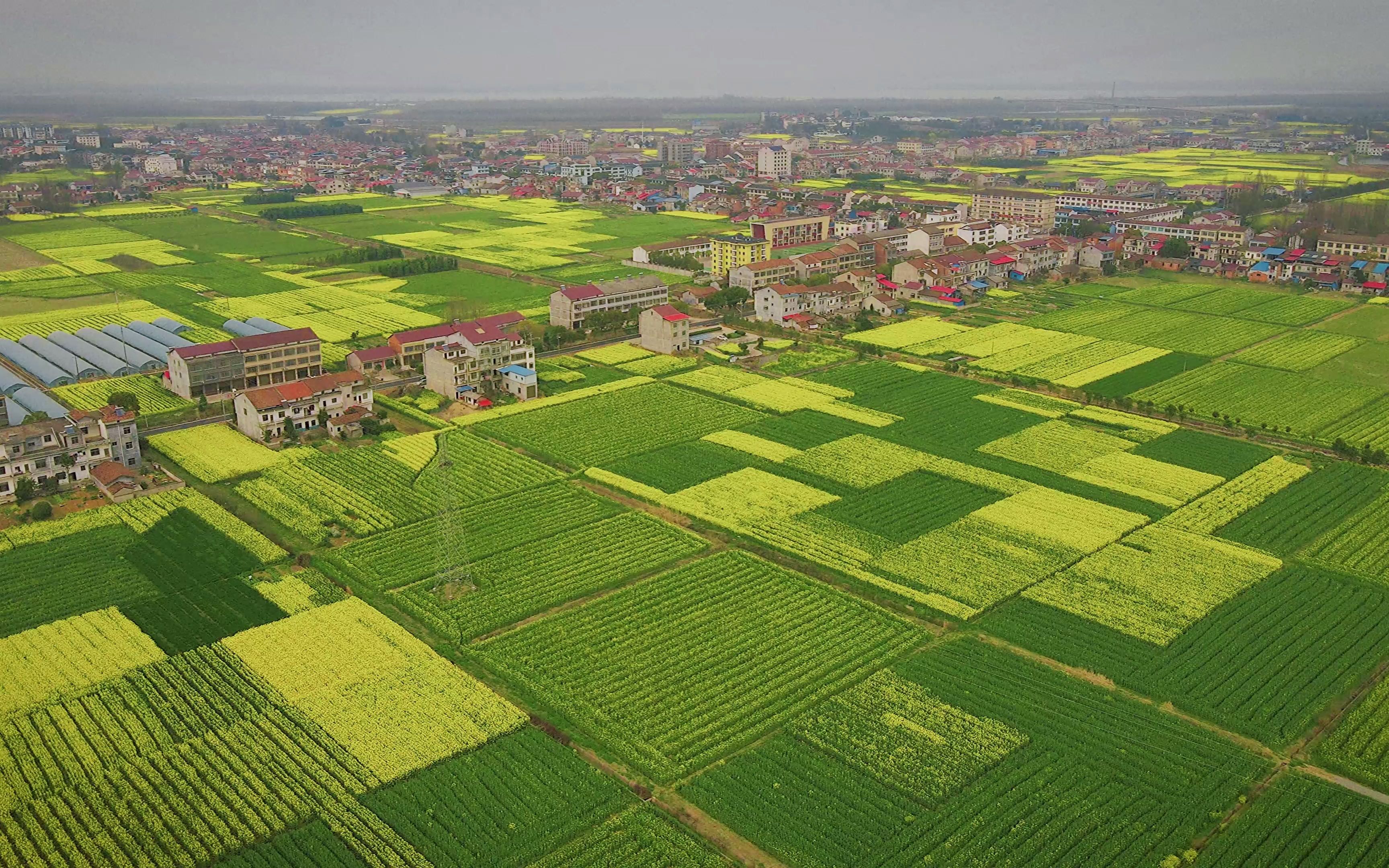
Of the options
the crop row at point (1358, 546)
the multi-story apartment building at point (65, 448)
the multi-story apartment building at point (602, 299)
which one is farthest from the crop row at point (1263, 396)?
the multi-story apartment building at point (65, 448)

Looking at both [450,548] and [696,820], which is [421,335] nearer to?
[450,548]

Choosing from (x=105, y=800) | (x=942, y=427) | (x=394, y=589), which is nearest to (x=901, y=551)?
(x=942, y=427)

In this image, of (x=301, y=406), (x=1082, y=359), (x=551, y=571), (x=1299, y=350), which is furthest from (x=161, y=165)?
(x=1299, y=350)

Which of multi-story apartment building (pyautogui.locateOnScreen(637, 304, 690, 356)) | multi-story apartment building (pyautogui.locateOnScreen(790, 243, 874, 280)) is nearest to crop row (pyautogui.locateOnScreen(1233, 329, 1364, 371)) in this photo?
multi-story apartment building (pyautogui.locateOnScreen(790, 243, 874, 280))

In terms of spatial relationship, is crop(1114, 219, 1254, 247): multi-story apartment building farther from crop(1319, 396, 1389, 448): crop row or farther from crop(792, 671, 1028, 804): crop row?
crop(792, 671, 1028, 804): crop row

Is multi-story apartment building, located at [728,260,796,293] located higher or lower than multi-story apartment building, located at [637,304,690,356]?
higher

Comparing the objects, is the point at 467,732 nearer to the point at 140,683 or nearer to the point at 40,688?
the point at 140,683

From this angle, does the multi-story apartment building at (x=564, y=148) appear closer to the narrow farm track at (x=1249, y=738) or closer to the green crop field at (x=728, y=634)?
the green crop field at (x=728, y=634)
